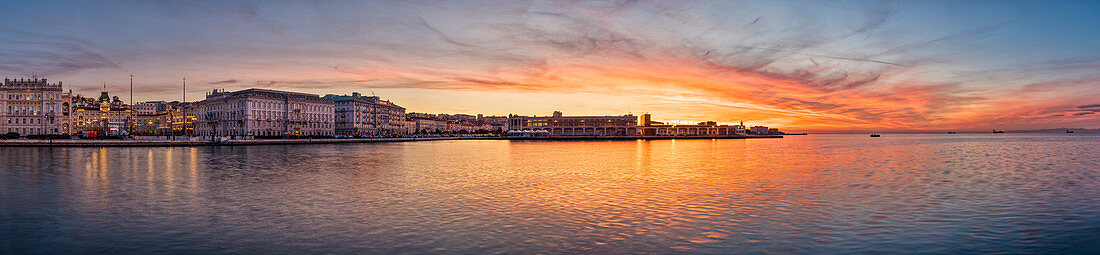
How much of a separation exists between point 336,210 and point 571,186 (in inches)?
464

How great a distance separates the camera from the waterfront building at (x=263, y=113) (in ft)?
480

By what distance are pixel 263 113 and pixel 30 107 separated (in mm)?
46567

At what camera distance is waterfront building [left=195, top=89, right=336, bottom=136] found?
5758 inches

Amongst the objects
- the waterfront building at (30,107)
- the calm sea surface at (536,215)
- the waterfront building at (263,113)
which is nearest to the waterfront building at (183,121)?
the waterfront building at (263,113)

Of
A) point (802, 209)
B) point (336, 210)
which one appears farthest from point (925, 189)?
point (336, 210)

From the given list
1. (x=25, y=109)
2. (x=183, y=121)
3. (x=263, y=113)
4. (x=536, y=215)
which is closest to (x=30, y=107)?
(x=25, y=109)

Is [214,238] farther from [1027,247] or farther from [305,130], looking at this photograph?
[305,130]

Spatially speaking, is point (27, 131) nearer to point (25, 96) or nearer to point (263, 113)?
point (25, 96)

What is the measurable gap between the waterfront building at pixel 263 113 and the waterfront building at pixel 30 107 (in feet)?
96.1

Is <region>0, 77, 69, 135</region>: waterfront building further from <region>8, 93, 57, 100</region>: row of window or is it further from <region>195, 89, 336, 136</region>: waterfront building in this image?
<region>195, 89, 336, 136</region>: waterfront building

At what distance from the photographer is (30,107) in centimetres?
11369

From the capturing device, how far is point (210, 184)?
89.5 feet

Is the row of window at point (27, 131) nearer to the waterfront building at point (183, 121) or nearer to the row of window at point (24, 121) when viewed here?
the row of window at point (24, 121)

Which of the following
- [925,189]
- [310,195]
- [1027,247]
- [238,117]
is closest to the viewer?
[1027,247]
